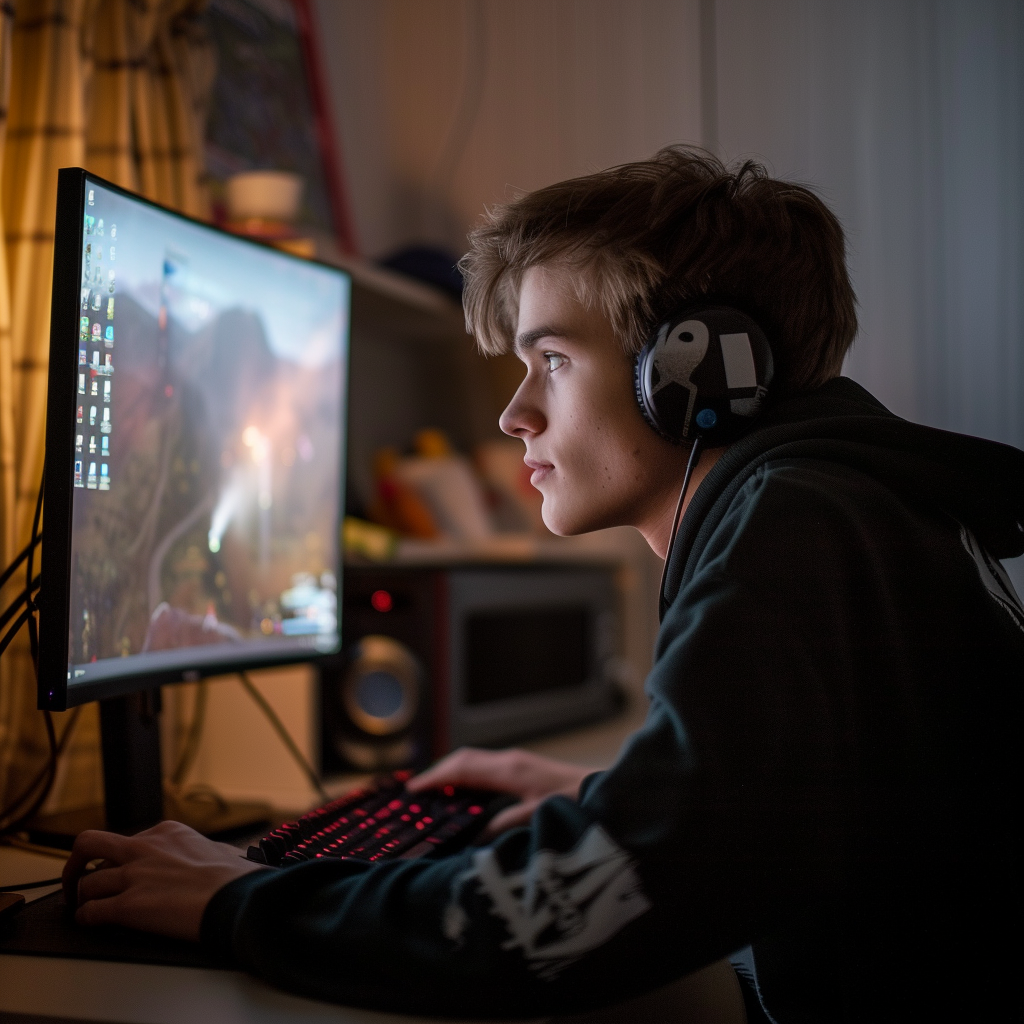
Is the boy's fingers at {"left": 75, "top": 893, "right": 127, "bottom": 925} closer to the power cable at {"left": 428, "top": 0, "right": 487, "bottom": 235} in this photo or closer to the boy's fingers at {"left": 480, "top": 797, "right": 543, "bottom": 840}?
the boy's fingers at {"left": 480, "top": 797, "right": 543, "bottom": 840}

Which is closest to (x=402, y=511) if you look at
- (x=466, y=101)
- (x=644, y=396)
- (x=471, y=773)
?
(x=471, y=773)

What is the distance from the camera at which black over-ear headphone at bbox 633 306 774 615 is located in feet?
2.28

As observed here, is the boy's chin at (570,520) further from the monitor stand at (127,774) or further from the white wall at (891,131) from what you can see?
the white wall at (891,131)

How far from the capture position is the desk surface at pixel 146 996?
504 millimetres

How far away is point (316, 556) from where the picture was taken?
108 centimetres

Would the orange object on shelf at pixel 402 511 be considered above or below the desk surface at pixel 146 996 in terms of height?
above

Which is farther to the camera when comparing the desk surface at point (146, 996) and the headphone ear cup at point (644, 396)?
the headphone ear cup at point (644, 396)

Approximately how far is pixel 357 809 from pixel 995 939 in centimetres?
47

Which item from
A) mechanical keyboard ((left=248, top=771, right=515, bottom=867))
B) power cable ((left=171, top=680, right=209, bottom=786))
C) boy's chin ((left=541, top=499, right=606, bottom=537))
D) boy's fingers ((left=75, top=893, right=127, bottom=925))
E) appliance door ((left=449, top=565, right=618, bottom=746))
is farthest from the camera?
appliance door ((left=449, top=565, right=618, bottom=746))

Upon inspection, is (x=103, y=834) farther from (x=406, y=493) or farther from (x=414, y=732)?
(x=406, y=493)

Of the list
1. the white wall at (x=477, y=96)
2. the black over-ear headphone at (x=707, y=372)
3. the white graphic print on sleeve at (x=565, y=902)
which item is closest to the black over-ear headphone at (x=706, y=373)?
the black over-ear headphone at (x=707, y=372)

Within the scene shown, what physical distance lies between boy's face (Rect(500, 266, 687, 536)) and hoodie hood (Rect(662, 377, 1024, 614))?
0.11 metres

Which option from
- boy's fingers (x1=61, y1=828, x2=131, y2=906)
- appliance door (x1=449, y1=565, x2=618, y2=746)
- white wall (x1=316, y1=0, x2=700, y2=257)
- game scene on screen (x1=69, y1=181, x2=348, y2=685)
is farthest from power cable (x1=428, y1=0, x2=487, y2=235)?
boy's fingers (x1=61, y1=828, x2=131, y2=906)

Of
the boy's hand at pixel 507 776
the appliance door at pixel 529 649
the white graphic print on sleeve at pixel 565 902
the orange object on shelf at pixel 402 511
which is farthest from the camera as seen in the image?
the orange object on shelf at pixel 402 511
